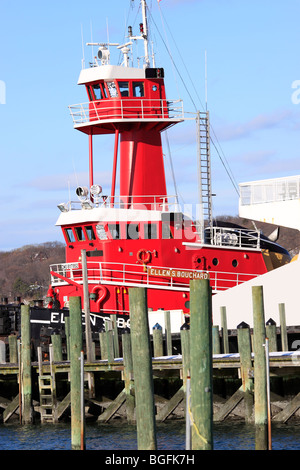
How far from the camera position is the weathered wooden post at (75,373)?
61.8ft

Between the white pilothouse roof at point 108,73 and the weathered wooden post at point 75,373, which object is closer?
the weathered wooden post at point 75,373

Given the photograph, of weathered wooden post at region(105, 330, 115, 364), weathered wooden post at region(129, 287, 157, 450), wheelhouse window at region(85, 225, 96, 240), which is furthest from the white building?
weathered wooden post at region(129, 287, 157, 450)

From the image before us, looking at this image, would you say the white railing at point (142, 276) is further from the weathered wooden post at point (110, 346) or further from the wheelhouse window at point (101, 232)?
the weathered wooden post at point (110, 346)

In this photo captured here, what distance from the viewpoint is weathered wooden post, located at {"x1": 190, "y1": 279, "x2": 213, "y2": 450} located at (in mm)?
14586

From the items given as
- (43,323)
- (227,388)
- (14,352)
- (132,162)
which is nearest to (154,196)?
(132,162)

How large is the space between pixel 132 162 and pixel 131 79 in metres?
3.17

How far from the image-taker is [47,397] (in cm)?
2577

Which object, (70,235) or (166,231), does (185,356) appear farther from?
(70,235)

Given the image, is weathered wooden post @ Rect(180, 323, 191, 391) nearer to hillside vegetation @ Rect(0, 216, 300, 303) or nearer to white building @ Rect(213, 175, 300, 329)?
white building @ Rect(213, 175, 300, 329)

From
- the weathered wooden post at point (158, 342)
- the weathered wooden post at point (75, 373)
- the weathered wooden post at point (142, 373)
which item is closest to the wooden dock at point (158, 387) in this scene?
the weathered wooden post at point (158, 342)

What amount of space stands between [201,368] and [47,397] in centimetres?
Answer: 1187

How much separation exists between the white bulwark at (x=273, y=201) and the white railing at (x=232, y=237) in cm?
342

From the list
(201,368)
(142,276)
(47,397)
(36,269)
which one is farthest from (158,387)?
(36,269)

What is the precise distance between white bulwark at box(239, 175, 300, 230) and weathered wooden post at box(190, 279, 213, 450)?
16132 millimetres
